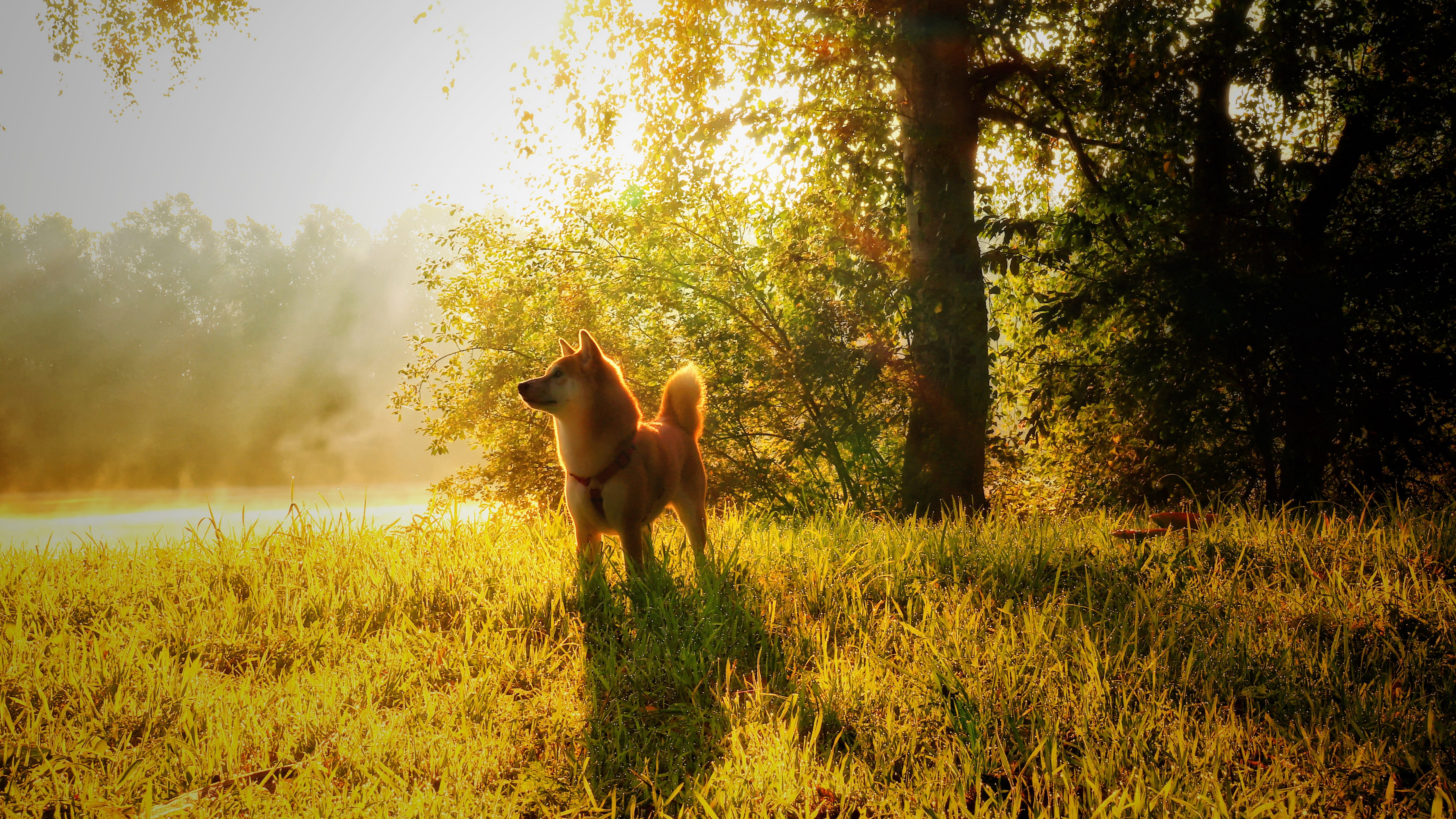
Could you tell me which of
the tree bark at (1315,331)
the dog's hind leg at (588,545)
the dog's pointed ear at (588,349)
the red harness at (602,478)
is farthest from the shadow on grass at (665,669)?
the tree bark at (1315,331)

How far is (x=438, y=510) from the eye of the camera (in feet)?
19.7

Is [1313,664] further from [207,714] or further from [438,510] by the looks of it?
[438,510]

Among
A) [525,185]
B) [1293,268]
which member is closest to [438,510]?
[1293,268]

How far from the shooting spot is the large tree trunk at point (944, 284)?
7.73 metres

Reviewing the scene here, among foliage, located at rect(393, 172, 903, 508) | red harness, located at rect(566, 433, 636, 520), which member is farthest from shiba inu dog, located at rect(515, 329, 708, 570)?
foliage, located at rect(393, 172, 903, 508)

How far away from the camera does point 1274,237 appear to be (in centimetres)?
827

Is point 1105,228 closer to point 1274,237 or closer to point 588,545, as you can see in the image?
point 1274,237

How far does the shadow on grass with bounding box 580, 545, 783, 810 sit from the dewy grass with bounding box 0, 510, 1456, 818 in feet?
0.04

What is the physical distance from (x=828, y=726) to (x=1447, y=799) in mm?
1694

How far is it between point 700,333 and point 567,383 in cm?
748

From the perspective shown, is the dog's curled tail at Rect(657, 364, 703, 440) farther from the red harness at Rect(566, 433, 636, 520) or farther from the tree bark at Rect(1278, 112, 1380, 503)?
the tree bark at Rect(1278, 112, 1380, 503)

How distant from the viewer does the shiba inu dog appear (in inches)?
173

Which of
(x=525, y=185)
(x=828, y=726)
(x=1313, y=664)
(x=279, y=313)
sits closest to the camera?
(x=828, y=726)

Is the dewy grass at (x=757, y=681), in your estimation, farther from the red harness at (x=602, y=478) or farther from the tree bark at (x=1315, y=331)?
the tree bark at (x=1315, y=331)
